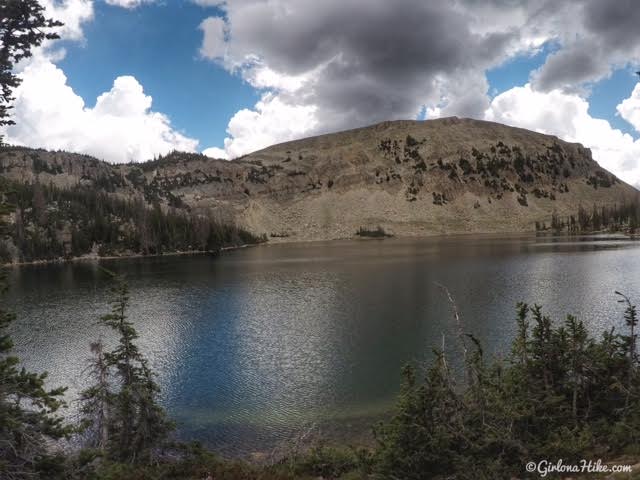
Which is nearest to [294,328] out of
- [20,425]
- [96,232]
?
[20,425]

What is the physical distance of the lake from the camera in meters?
28.3

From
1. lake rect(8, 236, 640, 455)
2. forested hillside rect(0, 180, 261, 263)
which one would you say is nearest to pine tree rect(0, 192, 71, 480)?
lake rect(8, 236, 640, 455)

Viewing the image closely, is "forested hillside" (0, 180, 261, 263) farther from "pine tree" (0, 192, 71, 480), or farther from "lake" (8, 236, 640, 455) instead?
"pine tree" (0, 192, 71, 480)

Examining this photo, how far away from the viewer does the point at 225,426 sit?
26.5 m

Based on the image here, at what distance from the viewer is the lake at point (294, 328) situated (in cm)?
2830

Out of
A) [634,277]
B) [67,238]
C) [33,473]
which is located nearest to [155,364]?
[33,473]

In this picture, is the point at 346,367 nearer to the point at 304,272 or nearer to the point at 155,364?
the point at 155,364

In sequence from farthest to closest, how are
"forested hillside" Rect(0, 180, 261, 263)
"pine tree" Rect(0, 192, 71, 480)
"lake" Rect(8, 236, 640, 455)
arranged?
"forested hillside" Rect(0, 180, 261, 263)
"lake" Rect(8, 236, 640, 455)
"pine tree" Rect(0, 192, 71, 480)

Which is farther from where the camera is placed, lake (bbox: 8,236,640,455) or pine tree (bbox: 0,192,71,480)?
lake (bbox: 8,236,640,455)

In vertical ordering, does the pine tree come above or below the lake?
above

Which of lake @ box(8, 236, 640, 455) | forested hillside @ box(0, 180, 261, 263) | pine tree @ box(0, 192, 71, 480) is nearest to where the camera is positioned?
pine tree @ box(0, 192, 71, 480)

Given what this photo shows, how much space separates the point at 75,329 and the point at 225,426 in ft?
110

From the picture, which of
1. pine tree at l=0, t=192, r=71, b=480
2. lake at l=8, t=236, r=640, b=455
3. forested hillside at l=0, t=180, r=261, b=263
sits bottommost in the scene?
lake at l=8, t=236, r=640, b=455

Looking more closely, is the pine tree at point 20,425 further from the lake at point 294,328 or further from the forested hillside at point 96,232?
the forested hillside at point 96,232
